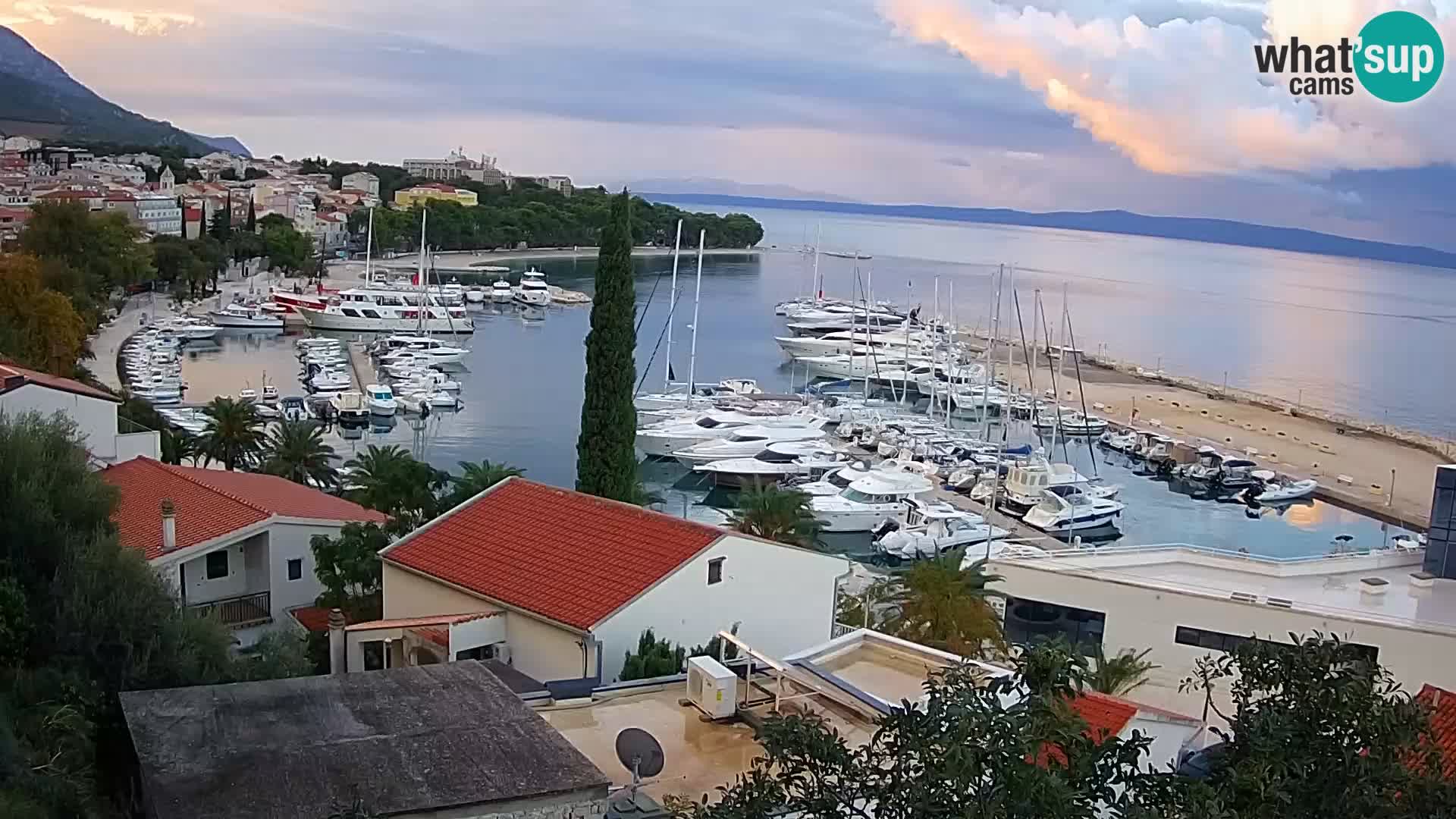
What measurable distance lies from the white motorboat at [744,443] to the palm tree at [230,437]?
42.2ft

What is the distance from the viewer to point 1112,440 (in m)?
43.9

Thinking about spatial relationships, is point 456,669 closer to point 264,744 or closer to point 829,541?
point 264,744

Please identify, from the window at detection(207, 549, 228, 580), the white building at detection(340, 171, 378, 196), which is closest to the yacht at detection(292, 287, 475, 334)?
the window at detection(207, 549, 228, 580)

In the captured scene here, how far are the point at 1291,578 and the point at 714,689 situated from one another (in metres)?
11.7

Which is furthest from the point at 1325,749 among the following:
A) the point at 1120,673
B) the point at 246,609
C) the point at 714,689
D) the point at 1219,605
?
the point at 246,609

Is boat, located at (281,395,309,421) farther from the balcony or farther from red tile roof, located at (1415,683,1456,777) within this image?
red tile roof, located at (1415,683,1456,777)

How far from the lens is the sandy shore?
40.3m

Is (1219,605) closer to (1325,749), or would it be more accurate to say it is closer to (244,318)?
(1325,749)

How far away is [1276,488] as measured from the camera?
3781 cm

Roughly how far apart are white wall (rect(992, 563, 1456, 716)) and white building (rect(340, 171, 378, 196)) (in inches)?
5557

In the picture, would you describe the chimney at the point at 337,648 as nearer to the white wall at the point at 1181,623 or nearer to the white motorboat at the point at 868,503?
the white wall at the point at 1181,623

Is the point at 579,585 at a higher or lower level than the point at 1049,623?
higher

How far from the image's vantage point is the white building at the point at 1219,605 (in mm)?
14148

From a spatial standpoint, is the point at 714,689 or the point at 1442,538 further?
the point at 1442,538
